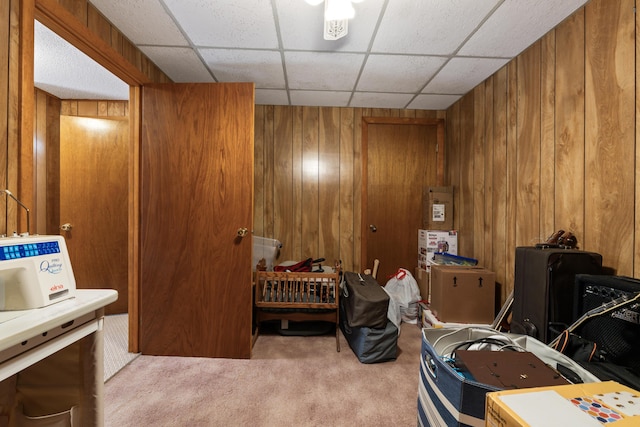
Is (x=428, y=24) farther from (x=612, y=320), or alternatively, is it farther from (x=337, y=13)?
(x=612, y=320)

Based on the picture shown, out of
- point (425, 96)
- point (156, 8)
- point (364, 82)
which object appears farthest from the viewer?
point (425, 96)

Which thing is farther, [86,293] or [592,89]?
[592,89]

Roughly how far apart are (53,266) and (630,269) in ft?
8.49

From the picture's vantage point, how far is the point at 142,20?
1722 millimetres

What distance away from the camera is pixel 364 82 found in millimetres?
2570

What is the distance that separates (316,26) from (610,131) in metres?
1.80

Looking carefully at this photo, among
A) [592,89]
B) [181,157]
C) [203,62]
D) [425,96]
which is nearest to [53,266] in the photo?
[181,157]

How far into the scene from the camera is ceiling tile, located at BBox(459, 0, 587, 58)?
158 cm

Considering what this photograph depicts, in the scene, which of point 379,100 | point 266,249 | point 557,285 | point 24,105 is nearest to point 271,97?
point 379,100

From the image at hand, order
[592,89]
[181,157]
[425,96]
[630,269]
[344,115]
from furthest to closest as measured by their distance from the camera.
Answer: [344,115] < [425,96] < [181,157] < [592,89] < [630,269]

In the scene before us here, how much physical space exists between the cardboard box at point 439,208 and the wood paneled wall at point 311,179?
A: 79 cm

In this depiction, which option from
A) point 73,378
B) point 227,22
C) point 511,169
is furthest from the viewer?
point 511,169

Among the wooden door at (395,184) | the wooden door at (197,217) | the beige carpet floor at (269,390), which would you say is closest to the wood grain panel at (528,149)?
the wooden door at (395,184)

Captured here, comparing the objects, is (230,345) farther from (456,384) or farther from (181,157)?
(456,384)
